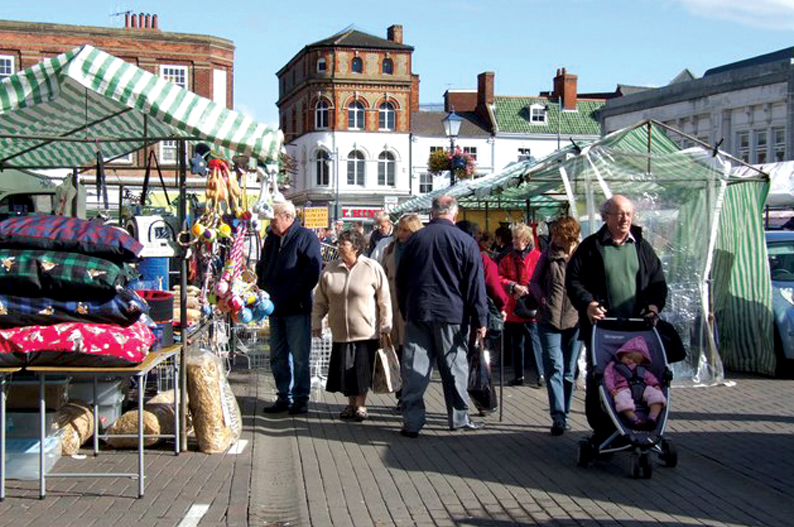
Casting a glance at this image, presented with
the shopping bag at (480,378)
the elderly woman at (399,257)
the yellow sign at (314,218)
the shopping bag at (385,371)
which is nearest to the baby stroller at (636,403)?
the shopping bag at (480,378)

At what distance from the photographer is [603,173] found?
12.4 metres

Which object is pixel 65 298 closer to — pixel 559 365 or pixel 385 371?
pixel 385 371

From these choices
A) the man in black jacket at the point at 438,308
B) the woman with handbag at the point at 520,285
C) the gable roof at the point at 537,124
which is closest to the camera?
the man in black jacket at the point at 438,308

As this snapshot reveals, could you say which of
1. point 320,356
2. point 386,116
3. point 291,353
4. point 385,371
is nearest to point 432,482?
point 385,371

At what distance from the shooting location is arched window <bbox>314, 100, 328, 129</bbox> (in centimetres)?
7225

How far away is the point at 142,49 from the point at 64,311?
39.0 metres

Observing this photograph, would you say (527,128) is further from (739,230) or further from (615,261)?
(615,261)

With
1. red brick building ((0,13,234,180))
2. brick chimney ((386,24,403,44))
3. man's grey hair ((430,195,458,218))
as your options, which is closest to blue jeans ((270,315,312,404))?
man's grey hair ((430,195,458,218))

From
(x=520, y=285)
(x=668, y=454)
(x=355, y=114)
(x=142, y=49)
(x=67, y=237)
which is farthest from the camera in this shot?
(x=355, y=114)

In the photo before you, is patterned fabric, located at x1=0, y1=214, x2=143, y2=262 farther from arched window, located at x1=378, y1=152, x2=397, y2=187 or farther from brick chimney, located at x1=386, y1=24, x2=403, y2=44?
brick chimney, located at x1=386, y1=24, x2=403, y2=44

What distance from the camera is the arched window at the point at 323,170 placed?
71562mm

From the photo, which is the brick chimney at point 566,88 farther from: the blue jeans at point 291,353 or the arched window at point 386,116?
the blue jeans at point 291,353

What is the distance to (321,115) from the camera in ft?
238

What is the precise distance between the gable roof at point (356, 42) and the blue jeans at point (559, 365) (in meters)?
64.4
